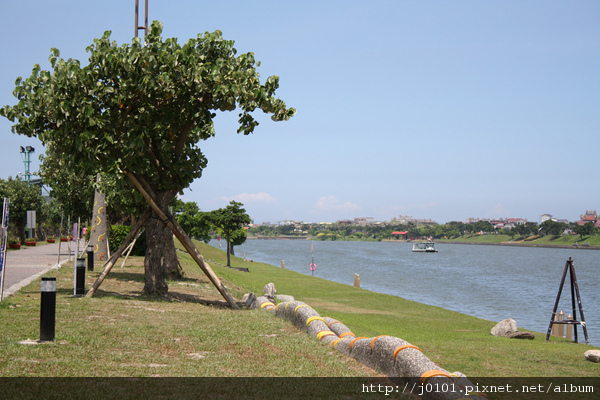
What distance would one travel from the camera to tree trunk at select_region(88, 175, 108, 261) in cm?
2789

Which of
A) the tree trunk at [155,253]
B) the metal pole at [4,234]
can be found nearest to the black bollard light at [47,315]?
the metal pole at [4,234]

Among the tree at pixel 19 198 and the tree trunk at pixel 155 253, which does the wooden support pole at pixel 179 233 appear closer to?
the tree trunk at pixel 155 253

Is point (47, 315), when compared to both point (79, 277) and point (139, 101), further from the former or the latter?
point (139, 101)

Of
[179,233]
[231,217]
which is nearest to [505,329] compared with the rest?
[179,233]

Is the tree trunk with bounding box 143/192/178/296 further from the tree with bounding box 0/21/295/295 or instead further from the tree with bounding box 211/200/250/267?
the tree with bounding box 211/200/250/267

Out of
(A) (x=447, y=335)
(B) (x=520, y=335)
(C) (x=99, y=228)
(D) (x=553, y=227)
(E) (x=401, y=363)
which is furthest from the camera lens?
(D) (x=553, y=227)

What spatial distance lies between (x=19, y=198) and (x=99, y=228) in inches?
1149

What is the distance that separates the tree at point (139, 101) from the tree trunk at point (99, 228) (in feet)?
42.3

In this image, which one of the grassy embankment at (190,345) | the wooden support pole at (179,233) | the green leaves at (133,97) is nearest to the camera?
the grassy embankment at (190,345)

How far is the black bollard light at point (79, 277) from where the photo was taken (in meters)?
14.4

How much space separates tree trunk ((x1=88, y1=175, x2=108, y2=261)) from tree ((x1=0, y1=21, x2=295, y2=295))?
12.9 meters

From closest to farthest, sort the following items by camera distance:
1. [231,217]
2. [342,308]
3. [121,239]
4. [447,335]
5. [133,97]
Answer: [133,97], [447,335], [342,308], [121,239], [231,217]

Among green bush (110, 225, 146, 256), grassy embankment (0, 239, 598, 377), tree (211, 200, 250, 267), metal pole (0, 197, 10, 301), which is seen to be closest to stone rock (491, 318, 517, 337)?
grassy embankment (0, 239, 598, 377)

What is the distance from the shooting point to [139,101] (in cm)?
1468
